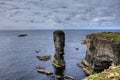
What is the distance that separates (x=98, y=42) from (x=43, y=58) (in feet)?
110

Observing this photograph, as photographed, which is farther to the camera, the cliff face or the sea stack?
the sea stack

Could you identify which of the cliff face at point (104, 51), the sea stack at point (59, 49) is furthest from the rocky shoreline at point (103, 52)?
the sea stack at point (59, 49)

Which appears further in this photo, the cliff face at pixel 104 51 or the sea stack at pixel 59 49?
the sea stack at pixel 59 49

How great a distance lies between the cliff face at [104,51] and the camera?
51037mm

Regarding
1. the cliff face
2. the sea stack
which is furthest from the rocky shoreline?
the sea stack

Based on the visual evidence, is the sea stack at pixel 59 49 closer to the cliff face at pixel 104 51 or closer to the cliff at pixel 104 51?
the cliff at pixel 104 51

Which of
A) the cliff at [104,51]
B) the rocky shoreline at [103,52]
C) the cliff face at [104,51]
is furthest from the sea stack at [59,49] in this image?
the cliff face at [104,51]

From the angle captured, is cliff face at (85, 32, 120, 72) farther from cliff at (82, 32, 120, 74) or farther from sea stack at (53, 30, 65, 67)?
sea stack at (53, 30, 65, 67)

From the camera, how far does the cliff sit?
51.1m

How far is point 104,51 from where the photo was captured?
57.6 metres

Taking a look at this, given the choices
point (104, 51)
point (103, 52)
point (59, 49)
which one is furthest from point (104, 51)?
point (59, 49)

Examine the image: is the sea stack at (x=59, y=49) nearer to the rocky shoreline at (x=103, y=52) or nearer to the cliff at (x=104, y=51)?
the rocky shoreline at (x=103, y=52)

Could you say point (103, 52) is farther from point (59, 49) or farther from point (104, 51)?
point (59, 49)

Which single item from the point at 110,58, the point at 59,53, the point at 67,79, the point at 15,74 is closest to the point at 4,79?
the point at 15,74
